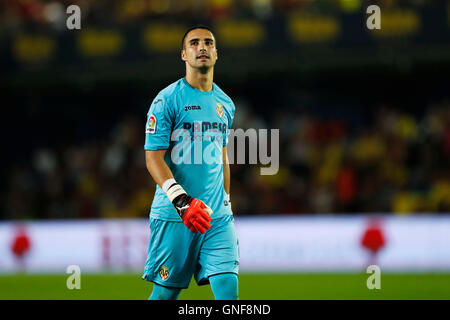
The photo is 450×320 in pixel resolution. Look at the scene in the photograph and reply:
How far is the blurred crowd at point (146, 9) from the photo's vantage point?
17047mm

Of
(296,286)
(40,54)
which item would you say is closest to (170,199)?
(296,286)

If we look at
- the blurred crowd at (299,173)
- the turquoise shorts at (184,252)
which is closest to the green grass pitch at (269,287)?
the blurred crowd at (299,173)

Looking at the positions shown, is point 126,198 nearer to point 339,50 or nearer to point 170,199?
point 339,50

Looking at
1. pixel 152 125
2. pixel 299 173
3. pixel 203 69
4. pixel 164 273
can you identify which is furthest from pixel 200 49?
pixel 299 173

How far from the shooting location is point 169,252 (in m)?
5.68

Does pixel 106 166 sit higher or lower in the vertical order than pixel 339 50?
lower

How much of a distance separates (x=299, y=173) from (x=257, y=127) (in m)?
1.45

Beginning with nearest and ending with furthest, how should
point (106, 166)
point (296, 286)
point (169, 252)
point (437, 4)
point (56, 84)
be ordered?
point (169, 252)
point (296, 286)
point (437, 4)
point (106, 166)
point (56, 84)

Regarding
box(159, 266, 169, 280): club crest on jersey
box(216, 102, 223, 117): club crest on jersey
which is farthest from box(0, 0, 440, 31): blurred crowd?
box(159, 266, 169, 280): club crest on jersey

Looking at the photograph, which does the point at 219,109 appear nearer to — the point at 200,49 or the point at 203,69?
the point at 203,69

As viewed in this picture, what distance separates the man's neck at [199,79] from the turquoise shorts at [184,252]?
0.99 m

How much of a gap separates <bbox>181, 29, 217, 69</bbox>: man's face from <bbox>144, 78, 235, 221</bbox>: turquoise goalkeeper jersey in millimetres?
204

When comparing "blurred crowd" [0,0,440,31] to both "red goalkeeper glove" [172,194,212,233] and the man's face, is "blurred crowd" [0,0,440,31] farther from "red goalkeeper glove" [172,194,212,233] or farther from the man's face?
"red goalkeeper glove" [172,194,212,233]
